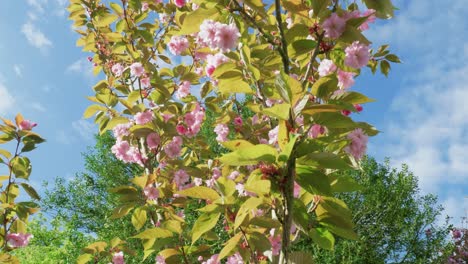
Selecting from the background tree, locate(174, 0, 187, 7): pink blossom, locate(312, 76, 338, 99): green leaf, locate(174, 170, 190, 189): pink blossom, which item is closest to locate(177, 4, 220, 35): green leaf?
locate(312, 76, 338, 99): green leaf

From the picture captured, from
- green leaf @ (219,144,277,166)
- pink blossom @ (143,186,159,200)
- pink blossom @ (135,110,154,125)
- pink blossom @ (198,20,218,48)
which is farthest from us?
pink blossom @ (135,110,154,125)

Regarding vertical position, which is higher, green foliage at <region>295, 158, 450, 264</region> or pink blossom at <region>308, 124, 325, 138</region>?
green foliage at <region>295, 158, 450, 264</region>

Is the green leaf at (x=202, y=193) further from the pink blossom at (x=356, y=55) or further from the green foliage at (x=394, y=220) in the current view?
the green foliage at (x=394, y=220)

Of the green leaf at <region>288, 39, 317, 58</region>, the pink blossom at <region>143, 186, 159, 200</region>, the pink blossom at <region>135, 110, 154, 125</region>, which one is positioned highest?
the pink blossom at <region>135, 110, 154, 125</region>

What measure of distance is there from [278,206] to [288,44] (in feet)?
2.33

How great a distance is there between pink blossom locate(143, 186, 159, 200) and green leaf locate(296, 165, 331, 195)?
172cm

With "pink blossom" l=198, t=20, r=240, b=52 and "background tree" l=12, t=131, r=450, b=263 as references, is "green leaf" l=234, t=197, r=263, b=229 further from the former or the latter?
"background tree" l=12, t=131, r=450, b=263

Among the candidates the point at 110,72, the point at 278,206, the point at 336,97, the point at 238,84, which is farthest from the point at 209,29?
the point at 110,72

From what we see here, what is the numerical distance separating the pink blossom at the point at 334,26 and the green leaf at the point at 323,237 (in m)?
0.76

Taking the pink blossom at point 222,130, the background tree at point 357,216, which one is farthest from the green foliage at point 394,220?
the pink blossom at point 222,130

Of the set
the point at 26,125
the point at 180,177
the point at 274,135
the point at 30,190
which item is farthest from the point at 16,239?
the point at 274,135

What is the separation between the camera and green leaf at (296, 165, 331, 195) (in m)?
1.44

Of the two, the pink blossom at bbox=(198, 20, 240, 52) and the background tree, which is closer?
the pink blossom at bbox=(198, 20, 240, 52)

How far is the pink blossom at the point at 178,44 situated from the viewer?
371 centimetres
